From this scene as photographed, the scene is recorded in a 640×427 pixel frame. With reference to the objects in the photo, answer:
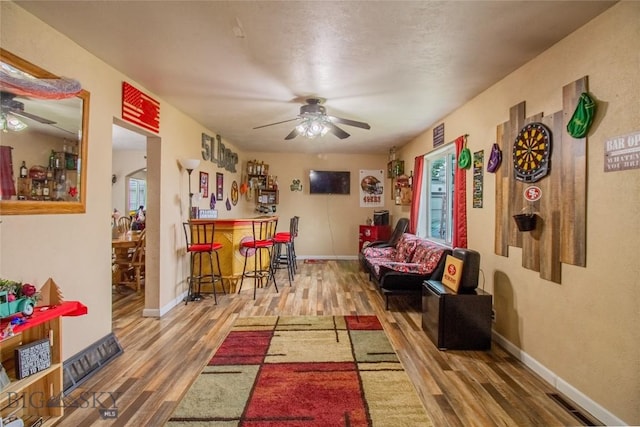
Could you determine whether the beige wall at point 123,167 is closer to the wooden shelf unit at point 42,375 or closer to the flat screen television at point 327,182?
the flat screen television at point 327,182

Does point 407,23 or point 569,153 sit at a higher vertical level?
point 407,23

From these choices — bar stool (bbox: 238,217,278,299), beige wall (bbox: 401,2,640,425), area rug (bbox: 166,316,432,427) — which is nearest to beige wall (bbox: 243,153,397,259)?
bar stool (bbox: 238,217,278,299)

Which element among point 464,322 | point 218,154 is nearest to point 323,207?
point 218,154

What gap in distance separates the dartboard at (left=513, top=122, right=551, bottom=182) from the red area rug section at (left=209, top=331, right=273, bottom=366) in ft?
8.78

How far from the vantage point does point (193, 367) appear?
2402 mm

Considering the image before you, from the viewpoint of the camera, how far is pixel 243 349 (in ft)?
8.77

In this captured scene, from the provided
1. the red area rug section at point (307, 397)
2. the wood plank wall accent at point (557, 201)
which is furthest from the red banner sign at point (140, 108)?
the wood plank wall accent at point (557, 201)

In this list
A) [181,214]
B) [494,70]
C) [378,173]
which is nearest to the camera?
[494,70]

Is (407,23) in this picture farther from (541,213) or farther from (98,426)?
(98,426)

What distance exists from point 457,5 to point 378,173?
5.47 meters

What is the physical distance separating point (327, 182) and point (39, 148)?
18.0 feet

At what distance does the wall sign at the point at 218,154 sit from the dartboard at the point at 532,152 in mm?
4146

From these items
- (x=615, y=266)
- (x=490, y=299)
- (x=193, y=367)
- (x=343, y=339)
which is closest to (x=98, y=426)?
(x=193, y=367)

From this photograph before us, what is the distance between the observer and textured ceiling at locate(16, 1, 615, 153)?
1837 millimetres
